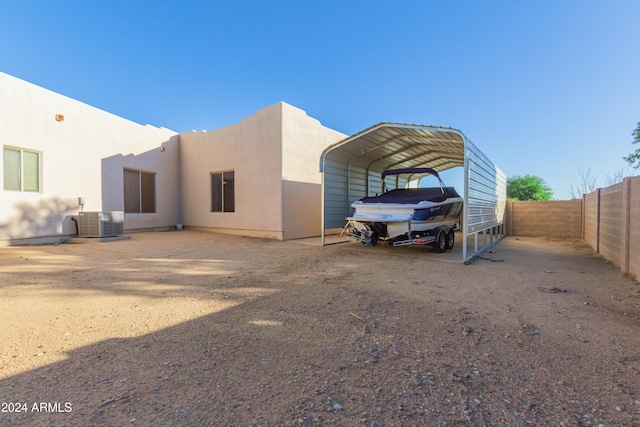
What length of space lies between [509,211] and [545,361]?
44.4ft

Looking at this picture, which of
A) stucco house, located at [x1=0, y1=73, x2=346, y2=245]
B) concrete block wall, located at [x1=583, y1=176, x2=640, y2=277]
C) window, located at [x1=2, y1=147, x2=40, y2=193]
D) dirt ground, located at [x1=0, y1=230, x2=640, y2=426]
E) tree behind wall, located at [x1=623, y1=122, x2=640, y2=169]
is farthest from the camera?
tree behind wall, located at [x1=623, y1=122, x2=640, y2=169]

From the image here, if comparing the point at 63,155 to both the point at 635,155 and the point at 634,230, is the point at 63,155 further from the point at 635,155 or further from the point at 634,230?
the point at 635,155

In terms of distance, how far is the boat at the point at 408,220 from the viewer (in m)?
7.04

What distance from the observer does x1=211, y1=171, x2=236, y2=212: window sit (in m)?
11.9

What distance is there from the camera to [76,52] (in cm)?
1295

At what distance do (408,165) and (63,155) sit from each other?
12206mm

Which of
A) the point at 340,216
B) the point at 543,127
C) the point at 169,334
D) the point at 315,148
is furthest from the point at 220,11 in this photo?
the point at 543,127

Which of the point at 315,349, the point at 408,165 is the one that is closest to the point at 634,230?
the point at 315,349

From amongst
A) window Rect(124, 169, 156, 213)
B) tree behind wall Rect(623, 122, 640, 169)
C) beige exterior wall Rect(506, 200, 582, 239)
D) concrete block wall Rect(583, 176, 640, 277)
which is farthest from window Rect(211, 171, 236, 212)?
tree behind wall Rect(623, 122, 640, 169)

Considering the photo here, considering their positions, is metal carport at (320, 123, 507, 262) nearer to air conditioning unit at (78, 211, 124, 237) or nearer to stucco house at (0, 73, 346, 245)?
stucco house at (0, 73, 346, 245)

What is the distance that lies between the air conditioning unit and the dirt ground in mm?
4071

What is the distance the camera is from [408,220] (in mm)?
6926

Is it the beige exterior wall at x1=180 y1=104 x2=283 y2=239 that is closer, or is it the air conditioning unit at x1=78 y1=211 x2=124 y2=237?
the air conditioning unit at x1=78 y1=211 x2=124 y2=237

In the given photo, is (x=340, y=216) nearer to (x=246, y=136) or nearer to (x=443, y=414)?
(x=246, y=136)
